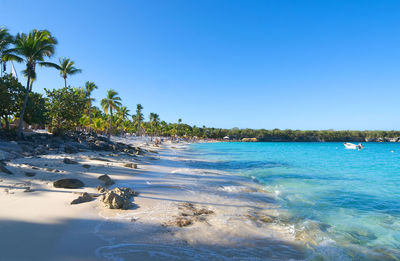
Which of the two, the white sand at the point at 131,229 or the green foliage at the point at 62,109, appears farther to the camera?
the green foliage at the point at 62,109

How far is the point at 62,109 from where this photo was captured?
26.7 meters

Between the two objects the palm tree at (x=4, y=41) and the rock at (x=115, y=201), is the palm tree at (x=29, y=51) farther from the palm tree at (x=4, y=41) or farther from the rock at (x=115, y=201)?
the rock at (x=115, y=201)

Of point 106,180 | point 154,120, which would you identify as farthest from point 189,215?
point 154,120

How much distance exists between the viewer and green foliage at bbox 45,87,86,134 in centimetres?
2671

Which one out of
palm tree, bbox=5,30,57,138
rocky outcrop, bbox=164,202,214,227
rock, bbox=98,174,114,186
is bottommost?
rocky outcrop, bbox=164,202,214,227

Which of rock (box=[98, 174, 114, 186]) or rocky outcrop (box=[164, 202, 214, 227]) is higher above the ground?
rock (box=[98, 174, 114, 186])

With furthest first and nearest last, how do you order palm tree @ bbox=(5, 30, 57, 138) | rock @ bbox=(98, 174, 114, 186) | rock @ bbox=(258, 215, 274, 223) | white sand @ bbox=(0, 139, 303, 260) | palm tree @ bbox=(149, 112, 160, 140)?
palm tree @ bbox=(149, 112, 160, 140), palm tree @ bbox=(5, 30, 57, 138), rock @ bbox=(98, 174, 114, 186), rock @ bbox=(258, 215, 274, 223), white sand @ bbox=(0, 139, 303, 260)

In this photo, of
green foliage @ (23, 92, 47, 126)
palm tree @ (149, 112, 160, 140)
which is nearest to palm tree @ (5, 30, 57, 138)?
green foliage @ (23, 92, 47, 126)

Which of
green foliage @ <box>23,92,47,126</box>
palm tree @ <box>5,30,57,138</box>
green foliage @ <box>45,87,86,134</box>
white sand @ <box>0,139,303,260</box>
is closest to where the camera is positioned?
white sand @ <box>0,139,303,260</box>

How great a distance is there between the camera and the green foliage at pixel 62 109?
1051 inches

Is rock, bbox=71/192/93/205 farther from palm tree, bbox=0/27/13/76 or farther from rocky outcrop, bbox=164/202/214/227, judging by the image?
palm tree, bbox=0/27/13/76

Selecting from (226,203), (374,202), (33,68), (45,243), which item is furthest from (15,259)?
(33,68)

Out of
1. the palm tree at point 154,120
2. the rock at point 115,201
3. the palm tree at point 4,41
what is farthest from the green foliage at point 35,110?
the palm tree at point 154,120

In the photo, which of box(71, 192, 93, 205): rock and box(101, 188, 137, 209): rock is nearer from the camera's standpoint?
box(101, 188, 137, 209): rock
